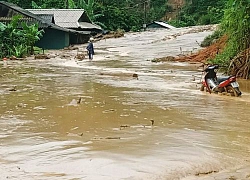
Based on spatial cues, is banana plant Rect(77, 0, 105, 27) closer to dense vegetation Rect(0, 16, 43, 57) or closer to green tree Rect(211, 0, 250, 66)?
dense vegetation Rect(0, 16, 43, 57)

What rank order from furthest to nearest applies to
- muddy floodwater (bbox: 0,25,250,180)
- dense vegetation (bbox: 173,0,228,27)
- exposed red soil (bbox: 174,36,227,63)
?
1. dense vegetation (bbox: 173,0,228,27)
2. exposed red soil (bbox: 174,36,227,63)
3. muddy floodwater (bbox: 0,25,250,180)

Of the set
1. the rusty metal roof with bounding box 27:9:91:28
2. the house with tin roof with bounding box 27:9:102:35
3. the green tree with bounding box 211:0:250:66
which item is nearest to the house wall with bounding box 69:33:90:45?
the house with tin roof with bounding box 27:9:102:35

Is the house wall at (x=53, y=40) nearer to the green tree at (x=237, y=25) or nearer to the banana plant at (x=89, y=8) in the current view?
the banana plant at (x=89, y=8)

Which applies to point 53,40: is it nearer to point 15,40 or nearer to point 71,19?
point 71,19

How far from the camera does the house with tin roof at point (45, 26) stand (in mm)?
38906

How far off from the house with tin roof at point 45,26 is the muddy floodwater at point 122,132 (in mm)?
24841

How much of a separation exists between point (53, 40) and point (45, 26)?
3595 mm

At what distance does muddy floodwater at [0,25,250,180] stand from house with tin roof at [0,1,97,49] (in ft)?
81.5

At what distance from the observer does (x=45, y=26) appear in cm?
3859

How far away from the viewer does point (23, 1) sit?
56.5m

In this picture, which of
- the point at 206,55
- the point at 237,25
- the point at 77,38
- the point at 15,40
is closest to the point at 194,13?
the point at 77,38

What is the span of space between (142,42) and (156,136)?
117ft

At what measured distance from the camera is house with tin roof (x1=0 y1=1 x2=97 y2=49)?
3891 centimetres

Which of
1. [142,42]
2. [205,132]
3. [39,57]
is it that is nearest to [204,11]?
[142,42]
